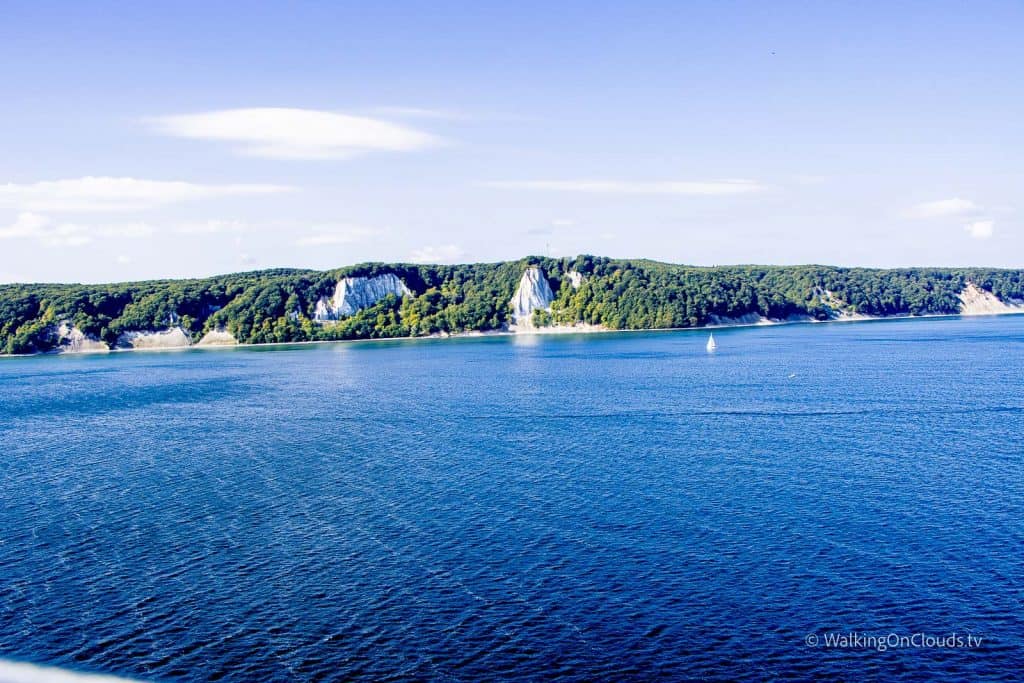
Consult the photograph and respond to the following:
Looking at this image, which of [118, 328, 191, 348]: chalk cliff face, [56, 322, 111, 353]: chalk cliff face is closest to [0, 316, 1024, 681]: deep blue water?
[118, 328, 191, 348]: chalk cliff face

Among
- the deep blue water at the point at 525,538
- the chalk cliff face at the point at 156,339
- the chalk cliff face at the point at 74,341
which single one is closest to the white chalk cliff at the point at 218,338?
the chalk cliff face at the point at 156,339

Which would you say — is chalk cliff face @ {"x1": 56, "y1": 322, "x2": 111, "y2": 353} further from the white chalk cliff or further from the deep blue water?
the deep blue water

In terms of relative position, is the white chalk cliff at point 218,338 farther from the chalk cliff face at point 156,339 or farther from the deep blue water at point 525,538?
the deep blue water at point 525,538

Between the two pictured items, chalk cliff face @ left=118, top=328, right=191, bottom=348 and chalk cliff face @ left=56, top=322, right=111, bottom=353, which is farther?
chalk cliff face @ left=118, top=328, right=191, bottom=348

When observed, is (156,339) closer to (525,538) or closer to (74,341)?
(74,341)

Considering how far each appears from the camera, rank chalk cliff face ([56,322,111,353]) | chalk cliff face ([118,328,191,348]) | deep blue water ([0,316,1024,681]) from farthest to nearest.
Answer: chalk cliff face ([118,328,191,348])
chalk cliff face ([56,322,111,353])
deep blue water ([0,316,1024,681])

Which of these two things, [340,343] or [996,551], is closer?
[996,551]

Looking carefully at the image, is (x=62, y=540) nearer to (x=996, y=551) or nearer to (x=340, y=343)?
(x=996, y=551)

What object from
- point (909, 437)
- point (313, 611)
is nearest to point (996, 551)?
point (909, 437)
